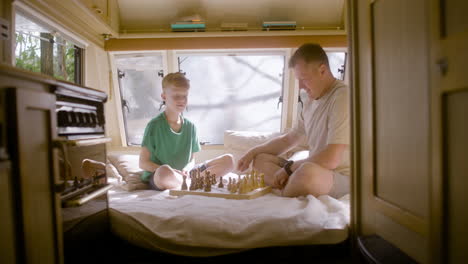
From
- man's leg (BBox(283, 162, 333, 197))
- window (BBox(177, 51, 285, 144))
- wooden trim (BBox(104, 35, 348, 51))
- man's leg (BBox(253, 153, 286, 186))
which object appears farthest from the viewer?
window (BBox(177, 51, 285, 144))

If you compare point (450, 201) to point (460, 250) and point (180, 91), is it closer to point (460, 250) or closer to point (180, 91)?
point (460, 250)

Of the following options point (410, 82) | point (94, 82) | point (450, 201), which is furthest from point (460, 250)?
point (94, 82)

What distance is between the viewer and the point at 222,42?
10.4ft

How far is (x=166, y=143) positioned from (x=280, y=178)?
0.95 meters

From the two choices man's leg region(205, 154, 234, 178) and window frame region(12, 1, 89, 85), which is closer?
window frame region(12, 1, 89, 85)

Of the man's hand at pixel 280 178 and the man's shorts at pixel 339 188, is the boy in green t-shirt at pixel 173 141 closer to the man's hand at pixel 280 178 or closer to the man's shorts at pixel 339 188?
the man's hand at pixel 280 178

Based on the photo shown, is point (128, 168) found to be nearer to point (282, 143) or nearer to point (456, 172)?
point (282, 143)

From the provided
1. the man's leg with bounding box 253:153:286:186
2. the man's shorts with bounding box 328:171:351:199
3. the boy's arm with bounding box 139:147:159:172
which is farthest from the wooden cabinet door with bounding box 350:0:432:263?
the boy's arm with bounding box 139:147:159:172

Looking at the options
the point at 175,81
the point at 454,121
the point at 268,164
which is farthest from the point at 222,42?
the point at 454,121

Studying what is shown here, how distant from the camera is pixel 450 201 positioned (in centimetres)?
83

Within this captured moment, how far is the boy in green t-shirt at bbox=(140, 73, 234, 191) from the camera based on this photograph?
251 cm

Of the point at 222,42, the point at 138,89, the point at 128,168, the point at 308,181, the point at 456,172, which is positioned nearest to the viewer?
the point at 456,172

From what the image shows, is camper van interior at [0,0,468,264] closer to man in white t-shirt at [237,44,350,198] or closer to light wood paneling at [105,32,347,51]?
man in white t-shirt at [237,44,350,198]

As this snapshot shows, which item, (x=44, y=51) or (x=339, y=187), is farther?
(x=44, y=51)
